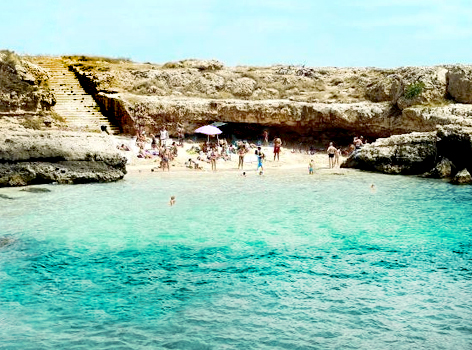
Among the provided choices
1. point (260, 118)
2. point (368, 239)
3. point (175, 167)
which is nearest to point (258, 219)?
point (368, 239)

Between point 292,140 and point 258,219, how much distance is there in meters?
21.9

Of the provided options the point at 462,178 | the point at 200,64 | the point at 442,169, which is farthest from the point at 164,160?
the point at 200,64

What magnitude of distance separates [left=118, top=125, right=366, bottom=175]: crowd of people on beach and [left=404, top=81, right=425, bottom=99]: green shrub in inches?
180

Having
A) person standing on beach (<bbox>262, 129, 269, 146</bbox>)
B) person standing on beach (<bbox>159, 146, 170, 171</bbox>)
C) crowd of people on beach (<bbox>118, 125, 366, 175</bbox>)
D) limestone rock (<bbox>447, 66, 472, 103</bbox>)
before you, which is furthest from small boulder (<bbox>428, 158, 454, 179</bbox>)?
person standing on beach (<bbox>159, 146, 170, 171</bbox>)

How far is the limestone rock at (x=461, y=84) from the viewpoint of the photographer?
34156mm

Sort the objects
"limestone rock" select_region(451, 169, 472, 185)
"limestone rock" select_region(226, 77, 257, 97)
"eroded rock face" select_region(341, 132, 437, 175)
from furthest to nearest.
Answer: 1. "limestone rock" select_region(226, 77, 257, 97)
2. "eroded rock face" select_region(341, 132, 437, 175)
3. "limestone rock" select_region(451, 169, 472, 185)

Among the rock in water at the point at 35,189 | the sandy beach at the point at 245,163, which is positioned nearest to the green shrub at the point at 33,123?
the sandy beach at the point at 245,163

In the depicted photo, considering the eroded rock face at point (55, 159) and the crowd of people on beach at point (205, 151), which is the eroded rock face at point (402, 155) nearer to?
the crowd of people on beach at point (205, 151)

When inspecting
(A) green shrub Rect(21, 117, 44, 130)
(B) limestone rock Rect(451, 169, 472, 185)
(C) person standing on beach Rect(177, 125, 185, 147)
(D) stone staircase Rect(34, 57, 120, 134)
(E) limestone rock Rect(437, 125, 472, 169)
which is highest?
(D) stone staircase Rect(34, 57, 120, 134)

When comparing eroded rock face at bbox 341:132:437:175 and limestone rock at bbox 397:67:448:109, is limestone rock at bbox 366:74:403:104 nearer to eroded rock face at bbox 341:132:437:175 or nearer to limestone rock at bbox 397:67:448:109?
limestone rock at bbox 397:67:448:109

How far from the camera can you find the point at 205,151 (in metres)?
34.3

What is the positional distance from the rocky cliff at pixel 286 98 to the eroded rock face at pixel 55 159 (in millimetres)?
11610

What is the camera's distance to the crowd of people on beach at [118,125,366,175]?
103 feet

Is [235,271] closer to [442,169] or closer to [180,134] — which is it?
[442,169]
